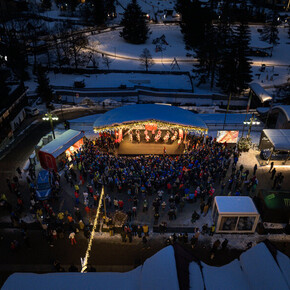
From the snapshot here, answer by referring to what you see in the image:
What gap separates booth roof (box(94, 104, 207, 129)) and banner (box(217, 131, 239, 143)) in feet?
5.17

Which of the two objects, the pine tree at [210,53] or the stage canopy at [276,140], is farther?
the pine tree at [210,53]

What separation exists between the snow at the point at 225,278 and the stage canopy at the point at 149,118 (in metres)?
14.1

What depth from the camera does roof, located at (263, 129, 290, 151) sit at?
802 inches

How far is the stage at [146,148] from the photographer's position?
2344 centimetres

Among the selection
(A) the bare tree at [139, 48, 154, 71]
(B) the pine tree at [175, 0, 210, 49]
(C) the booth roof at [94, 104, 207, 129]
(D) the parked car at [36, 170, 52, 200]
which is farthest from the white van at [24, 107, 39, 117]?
(B) the pine tree at [175, 0, 210, 49]

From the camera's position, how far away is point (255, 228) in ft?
→ 49.7

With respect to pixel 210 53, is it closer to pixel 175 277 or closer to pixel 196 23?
pixel 196 23

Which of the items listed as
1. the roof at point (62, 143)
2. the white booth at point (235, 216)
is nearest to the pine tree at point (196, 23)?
the roof at point (62, 143)

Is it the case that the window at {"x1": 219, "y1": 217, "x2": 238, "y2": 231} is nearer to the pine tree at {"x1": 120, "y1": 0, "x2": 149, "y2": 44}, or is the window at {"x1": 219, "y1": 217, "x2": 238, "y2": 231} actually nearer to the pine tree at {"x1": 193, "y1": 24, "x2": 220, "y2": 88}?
the pine tree at {"x1": 193, "y1": 24, "x2": 220, "y2": 88}

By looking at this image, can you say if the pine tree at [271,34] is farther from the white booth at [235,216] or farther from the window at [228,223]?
the window at [228,223]

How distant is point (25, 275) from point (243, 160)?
1843cm

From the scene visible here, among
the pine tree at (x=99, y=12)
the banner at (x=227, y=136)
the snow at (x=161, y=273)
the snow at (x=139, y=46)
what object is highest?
the pine tree at (x=99, y=12)

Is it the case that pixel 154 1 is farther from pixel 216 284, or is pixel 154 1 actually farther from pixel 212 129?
pixel 216 284

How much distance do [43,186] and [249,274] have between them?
14231 millimetres
